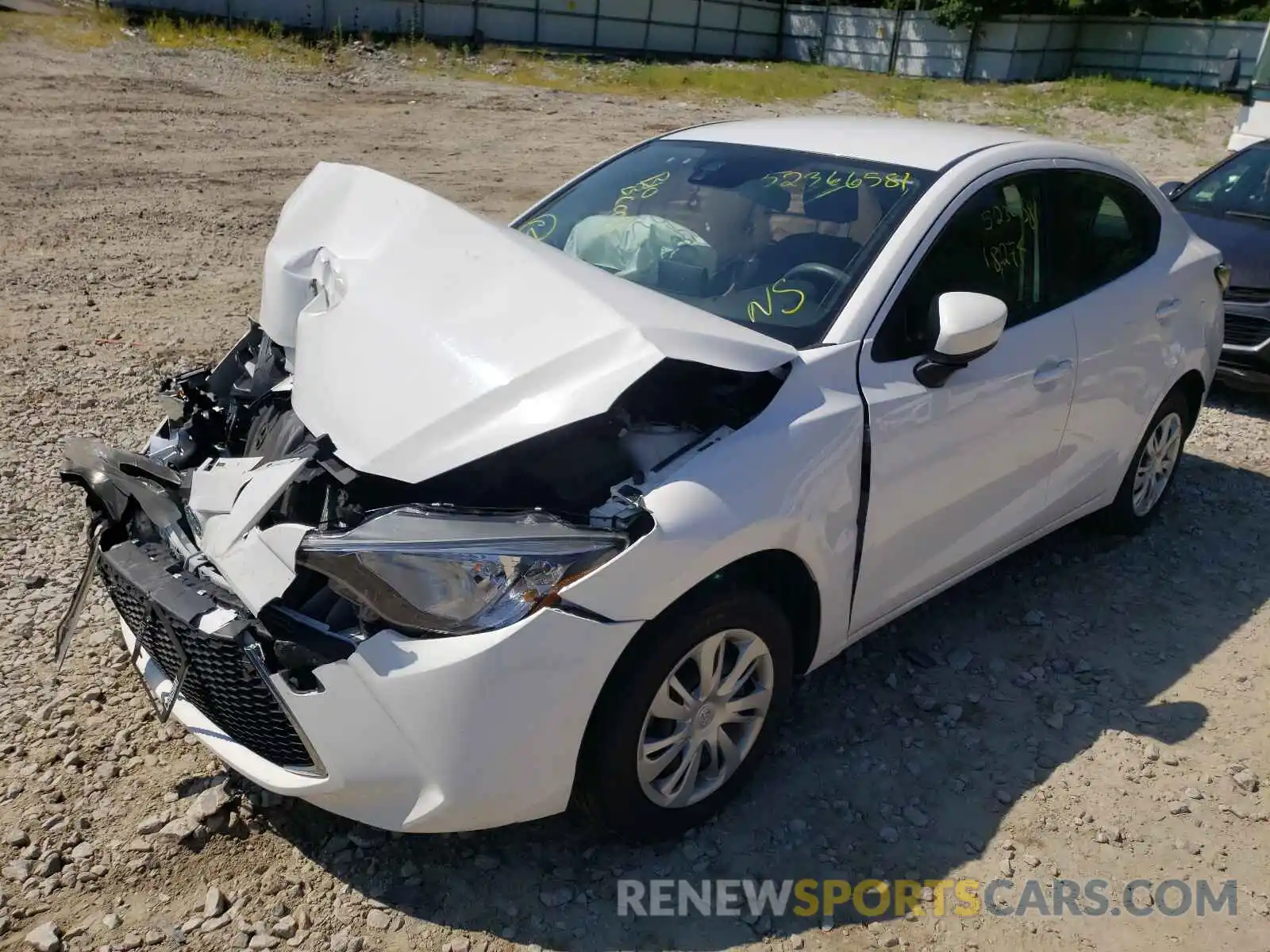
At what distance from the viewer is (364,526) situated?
231cm

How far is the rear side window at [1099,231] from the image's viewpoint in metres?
3.73

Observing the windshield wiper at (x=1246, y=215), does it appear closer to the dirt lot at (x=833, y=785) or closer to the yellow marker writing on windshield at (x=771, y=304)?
the dirt lot at (x=833, y=785)

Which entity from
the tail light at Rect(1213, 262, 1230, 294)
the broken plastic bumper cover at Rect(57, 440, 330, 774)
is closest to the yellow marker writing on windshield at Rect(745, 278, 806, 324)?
the broken plastic bumper cover at Rect(57, 440, 330, 774)

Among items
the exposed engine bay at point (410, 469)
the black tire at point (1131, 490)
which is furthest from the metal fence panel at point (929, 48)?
the exposed engine bay at point (410, 469)

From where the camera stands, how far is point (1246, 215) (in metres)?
6.88

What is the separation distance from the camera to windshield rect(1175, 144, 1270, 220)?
7.00m

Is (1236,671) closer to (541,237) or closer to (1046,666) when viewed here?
(1046,666)

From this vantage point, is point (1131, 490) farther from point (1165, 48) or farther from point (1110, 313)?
point (1165, 48)

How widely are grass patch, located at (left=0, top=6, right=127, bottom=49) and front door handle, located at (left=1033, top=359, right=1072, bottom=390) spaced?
2112 cm

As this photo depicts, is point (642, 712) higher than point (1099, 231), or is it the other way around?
point (1099, 231)

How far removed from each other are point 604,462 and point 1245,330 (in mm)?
5327

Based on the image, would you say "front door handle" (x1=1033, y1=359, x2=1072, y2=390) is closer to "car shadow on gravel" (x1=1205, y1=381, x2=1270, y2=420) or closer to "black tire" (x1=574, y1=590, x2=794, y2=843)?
"black tire" (x1=574, y1=590, x2=794, y2=843)

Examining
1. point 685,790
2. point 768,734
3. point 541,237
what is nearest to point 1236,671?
point 768,734

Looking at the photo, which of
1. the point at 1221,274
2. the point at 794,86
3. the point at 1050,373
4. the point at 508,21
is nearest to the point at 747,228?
the point at 1050,373
